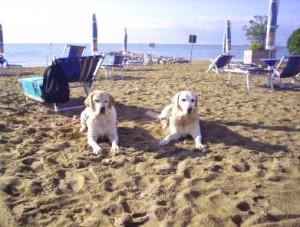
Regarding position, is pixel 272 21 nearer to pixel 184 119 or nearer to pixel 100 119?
pixel 184 119

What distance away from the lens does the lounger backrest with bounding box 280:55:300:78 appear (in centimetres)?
965

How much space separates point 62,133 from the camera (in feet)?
17.9

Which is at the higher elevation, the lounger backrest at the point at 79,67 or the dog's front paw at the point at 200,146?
the lounger backrest at the point at 79,67

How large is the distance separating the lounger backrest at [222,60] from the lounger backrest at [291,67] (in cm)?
352

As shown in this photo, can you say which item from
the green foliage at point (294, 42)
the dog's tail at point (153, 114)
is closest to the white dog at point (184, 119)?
the dog's tail at point (153, 114)

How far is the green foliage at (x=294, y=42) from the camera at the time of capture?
19.6 meters

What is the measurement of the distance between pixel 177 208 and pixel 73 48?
10.0 metres

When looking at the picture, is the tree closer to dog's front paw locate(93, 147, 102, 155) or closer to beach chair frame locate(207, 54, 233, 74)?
beach chair frame locate(207, 54, 233, 74)

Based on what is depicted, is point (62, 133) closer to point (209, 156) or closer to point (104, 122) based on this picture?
point (104, 122)

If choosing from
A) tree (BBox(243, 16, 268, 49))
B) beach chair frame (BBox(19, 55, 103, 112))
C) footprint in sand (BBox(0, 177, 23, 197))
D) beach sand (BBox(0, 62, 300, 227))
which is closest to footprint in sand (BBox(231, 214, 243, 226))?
beach sand (BBox(0, 62, 300, 227))

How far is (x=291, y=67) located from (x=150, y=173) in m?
7.20

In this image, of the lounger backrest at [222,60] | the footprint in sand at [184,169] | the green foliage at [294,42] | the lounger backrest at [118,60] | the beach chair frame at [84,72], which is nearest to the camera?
the footprint in sand at [184,169]

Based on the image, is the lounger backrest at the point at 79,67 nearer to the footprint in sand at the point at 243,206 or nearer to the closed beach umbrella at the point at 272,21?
the footprint in sand at the point at 243,206

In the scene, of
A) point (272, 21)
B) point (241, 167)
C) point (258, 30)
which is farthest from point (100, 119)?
point (258, 30)
